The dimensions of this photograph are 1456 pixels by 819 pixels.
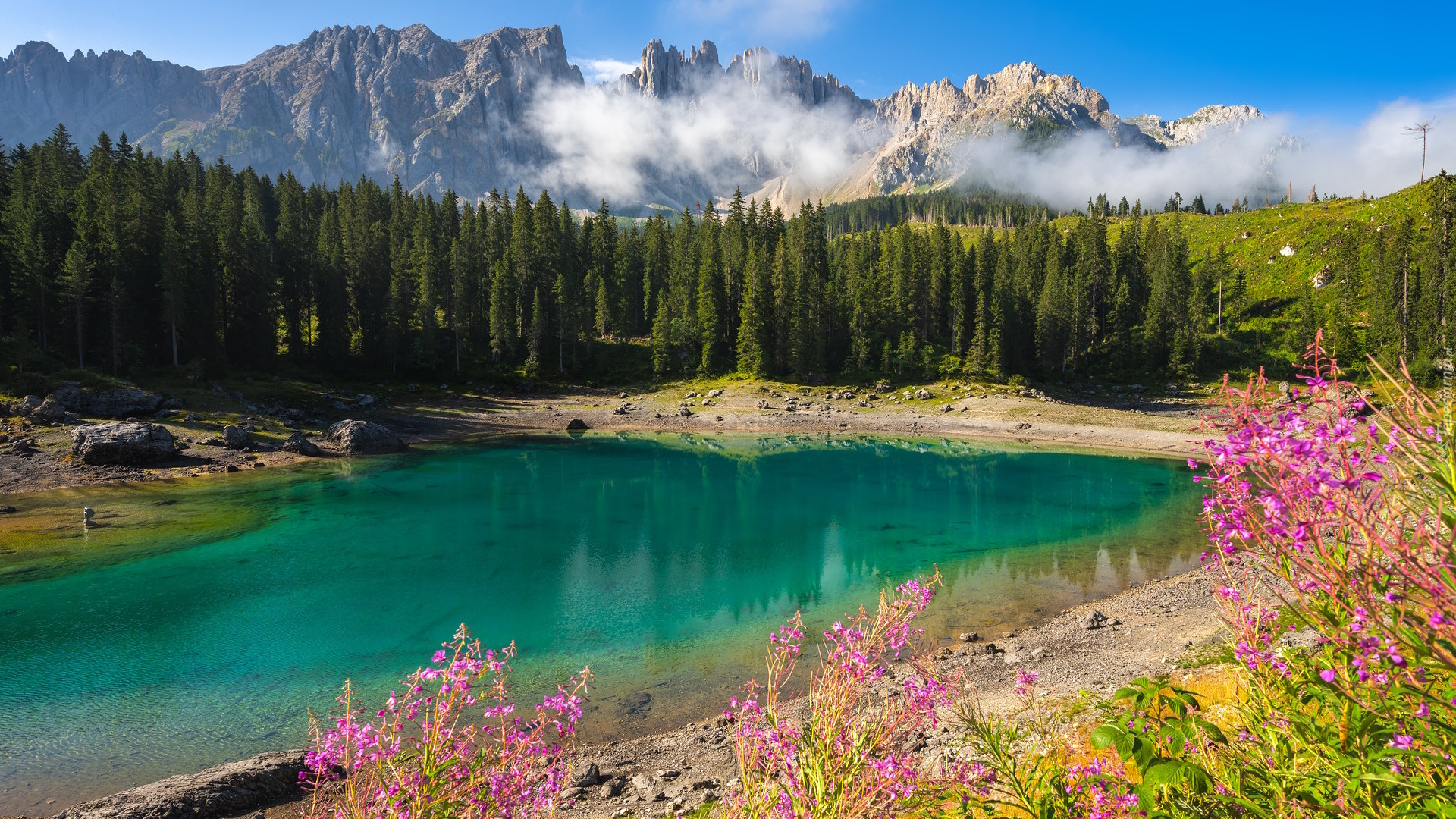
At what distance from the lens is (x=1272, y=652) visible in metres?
3.43

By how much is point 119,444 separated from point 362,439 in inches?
512

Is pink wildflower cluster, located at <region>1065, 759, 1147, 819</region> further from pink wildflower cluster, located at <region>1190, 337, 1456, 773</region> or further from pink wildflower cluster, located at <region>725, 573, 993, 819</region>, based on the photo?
pink wildflower cluster, located at <region>1190, 337, 1456, 773</region>

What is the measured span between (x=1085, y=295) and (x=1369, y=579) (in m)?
102

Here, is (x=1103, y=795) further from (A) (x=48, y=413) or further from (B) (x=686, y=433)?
(B) (x=686, y=433)

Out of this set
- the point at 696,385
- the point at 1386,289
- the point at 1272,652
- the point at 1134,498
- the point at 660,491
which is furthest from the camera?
the point at 696,385

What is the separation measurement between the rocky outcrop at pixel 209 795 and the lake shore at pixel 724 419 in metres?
34.9

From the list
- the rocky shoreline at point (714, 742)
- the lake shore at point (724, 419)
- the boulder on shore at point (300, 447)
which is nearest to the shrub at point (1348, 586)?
the rocky shoreline at point (714, 742)

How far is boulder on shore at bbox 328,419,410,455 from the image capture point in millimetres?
45625

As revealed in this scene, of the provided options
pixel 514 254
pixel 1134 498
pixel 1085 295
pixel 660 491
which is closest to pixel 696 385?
pixel 514 254

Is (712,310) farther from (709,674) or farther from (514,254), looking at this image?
(709,674)

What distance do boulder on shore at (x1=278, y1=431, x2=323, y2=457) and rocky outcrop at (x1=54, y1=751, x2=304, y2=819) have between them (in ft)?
130

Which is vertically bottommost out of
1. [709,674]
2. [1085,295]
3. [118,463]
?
[709,674]

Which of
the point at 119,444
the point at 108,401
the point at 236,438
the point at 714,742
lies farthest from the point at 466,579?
the point at 108,401

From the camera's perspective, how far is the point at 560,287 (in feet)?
265
